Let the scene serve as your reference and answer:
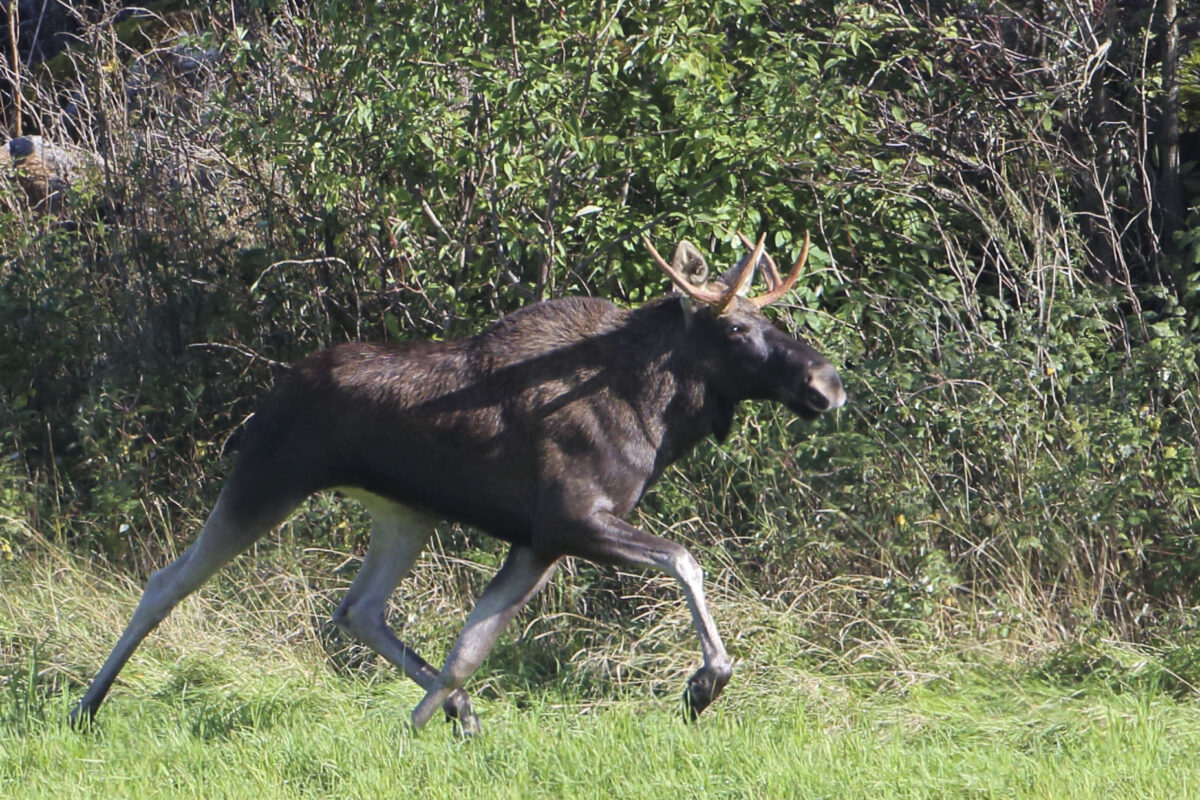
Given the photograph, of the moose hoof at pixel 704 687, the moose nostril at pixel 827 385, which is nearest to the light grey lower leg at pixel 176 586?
the moose hoof at pixel 704 687

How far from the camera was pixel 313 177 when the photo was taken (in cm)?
896

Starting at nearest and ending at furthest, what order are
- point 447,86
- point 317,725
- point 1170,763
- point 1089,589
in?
point 1170,763 < point 317,725 < point 1089,589 < point 447,86

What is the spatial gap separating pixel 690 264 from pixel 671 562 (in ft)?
4.18

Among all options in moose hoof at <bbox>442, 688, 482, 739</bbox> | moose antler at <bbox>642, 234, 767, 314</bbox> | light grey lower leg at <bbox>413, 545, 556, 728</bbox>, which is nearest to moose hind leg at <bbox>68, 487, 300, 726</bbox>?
light grey lower leg at <bbox>413, 545, 556, 728</bbox>

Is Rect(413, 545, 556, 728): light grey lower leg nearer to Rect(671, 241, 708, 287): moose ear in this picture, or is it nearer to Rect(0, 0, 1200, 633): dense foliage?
Rect(671, 241, 708, 287): moose ear

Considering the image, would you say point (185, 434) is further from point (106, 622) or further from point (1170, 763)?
point (1170, 763)

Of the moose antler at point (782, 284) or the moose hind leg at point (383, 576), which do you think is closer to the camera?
the moose antler at point (782, 284)

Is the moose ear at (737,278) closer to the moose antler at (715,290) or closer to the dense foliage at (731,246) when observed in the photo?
the moose antler at (715,290)

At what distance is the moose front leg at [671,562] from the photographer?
230 inches

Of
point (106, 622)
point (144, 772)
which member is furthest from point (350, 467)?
point (106, 622)

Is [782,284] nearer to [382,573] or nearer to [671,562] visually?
[671,562]

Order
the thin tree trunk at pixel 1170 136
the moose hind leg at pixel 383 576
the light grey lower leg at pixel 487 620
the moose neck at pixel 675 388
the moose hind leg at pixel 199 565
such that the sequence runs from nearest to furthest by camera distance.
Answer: the light grey lower leg at pixel 487 620
the moose neck at pixel 675 388
the moose hind leg at pixel 199 565
the moose hind leg at pixel 383 576
the thin tree trunk at pixel 1170 136

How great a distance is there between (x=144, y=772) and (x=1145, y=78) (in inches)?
271

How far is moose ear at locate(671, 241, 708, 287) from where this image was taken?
21.2 feet
